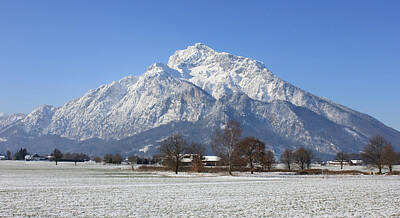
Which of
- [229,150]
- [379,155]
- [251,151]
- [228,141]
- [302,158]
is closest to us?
[229,150]

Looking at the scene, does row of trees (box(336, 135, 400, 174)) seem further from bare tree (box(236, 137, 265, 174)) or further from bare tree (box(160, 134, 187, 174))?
bare tree (box(160, 134, 187, 174))

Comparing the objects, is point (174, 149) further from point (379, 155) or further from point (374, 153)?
point (379, 155)

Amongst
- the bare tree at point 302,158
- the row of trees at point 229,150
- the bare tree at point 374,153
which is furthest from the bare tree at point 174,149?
the bare tree at point 374,153

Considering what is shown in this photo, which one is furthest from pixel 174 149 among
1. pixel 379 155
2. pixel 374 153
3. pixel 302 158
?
pixel 379 155

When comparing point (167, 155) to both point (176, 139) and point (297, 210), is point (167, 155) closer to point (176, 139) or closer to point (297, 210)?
point (176, 139)

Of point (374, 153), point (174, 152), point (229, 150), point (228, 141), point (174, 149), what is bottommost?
point (174, 152)

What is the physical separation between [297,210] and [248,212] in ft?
10.7

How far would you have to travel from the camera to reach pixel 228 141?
81875mm

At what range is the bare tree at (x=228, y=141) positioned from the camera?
8069cm

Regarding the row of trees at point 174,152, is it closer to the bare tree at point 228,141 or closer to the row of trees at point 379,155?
the bare tree at point 228,141

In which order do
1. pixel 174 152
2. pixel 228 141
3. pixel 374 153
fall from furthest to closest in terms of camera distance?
pixel 174 152
pixel 374 153
pixel 228 141

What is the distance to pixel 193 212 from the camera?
22.4m

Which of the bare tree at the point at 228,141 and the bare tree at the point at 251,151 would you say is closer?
the bare tree at the point at 228,141

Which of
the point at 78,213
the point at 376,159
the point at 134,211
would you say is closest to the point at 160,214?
the point at 134,211
